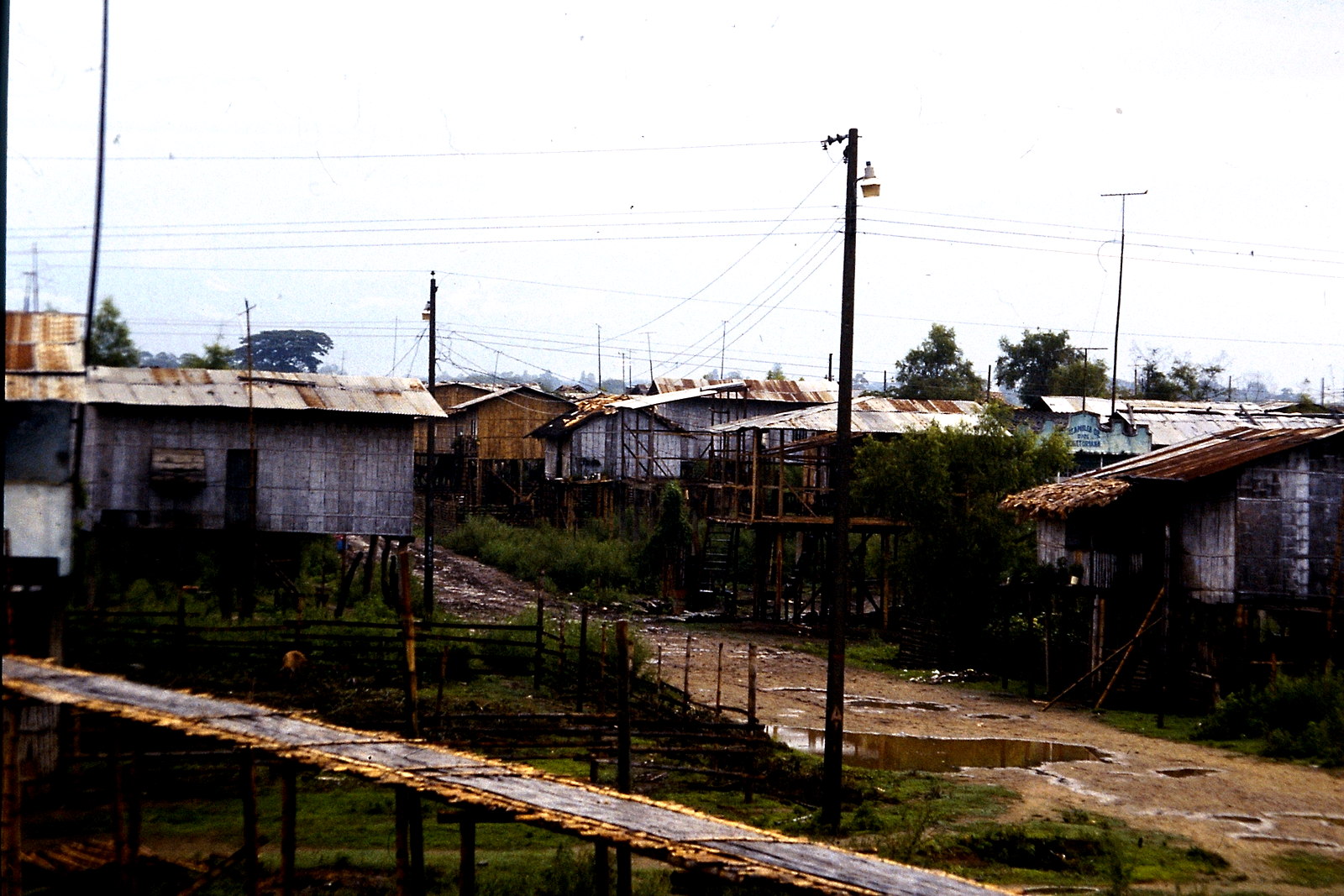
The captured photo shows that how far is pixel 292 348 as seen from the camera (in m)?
33.2

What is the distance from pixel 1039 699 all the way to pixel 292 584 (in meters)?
14.2

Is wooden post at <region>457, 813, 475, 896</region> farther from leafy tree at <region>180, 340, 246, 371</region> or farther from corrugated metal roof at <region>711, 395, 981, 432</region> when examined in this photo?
corrugated metal roof at <region>711, 395, 981, 432</region>

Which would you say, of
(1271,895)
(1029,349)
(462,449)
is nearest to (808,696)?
(1271,895)

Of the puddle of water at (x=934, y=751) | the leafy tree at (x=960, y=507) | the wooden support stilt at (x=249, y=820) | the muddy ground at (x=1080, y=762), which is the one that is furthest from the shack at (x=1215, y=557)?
the wooden support stilt at (x=249, y=820)

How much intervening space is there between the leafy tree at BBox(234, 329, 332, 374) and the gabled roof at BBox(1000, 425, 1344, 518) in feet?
58.8

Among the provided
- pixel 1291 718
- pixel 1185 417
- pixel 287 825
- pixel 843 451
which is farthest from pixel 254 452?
pixel 1185 417

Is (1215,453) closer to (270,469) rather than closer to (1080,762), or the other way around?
(1080,762)

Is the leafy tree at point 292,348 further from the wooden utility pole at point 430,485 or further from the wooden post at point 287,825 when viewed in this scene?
the wooden post at point 287,825

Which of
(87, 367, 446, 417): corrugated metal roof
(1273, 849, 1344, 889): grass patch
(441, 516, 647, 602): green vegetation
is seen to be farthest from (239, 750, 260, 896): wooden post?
(441, 516, 647, 602): green vegetation

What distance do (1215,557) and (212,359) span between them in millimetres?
18068

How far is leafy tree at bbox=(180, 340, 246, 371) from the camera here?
21.2 metres

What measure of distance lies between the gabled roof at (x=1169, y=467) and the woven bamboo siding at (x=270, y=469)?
1226 centimetres

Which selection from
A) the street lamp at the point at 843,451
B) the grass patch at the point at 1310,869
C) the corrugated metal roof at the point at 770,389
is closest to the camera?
the grass patch at the point at 1310,869

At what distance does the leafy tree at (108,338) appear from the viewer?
6293 millimetres
